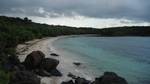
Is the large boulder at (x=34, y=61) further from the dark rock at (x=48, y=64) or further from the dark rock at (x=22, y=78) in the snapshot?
the dark rock at (x=22, y=78)

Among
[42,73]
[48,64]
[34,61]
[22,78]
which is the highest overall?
[22,78]

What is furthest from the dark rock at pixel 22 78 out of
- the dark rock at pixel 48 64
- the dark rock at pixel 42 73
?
the dark rock at pixel 48 64

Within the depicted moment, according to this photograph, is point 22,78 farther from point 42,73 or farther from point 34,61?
point 34,61

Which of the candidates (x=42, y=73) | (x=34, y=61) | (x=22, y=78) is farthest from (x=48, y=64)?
(x=22, y=78)

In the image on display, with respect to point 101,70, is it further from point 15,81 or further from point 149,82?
point 15,81

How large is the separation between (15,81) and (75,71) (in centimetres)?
2030

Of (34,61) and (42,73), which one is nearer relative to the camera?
(42,73)

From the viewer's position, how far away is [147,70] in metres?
53.2

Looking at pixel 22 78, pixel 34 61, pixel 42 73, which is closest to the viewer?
pixel 22 78

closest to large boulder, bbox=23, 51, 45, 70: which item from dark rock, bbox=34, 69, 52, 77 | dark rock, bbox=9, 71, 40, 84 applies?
dark rock, bbox=34, 69, 52, 77

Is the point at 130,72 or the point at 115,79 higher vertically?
the point at 115,79

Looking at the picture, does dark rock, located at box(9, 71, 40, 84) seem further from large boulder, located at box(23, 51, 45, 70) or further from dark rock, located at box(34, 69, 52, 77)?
large boulder, located at box(23, 51, 45, 70)

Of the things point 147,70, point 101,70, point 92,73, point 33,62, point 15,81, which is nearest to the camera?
point 15,81

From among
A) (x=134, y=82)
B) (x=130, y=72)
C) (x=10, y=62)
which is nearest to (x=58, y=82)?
(x=10, y=62)
